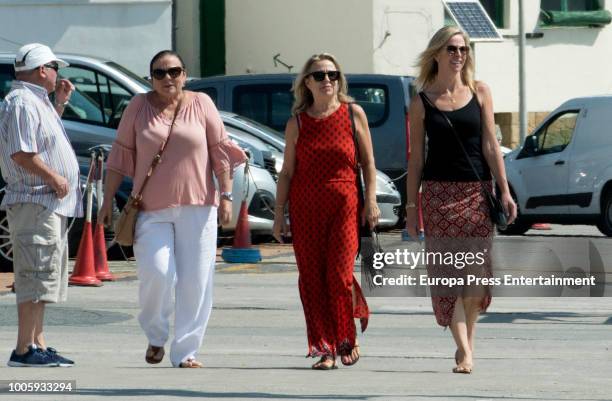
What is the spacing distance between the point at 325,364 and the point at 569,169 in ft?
43.9

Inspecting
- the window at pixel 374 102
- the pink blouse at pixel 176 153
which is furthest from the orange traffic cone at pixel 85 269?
the window at pixel 374 102

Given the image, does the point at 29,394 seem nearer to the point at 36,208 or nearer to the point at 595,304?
the point at 36,208

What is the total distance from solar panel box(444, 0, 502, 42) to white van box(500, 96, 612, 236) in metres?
7.58

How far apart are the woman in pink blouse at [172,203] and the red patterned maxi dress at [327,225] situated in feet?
1.46

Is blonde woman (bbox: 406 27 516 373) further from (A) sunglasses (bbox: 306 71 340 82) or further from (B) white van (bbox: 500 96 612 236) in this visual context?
(B) white van (bbox: 500 96 612 236)

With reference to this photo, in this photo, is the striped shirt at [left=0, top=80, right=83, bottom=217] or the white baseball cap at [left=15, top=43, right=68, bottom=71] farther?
the white baseball cap at [left=15, top=43, right=68, bottom=71]

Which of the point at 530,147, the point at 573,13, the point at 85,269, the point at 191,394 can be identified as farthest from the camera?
the point at 573,13

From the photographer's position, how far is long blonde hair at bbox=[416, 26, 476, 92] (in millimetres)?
9648

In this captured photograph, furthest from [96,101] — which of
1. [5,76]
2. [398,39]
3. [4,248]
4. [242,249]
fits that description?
[398,39]

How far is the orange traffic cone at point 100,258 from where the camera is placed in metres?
15.6

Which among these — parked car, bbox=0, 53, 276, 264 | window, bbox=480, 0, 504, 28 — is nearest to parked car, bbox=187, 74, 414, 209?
parked car, bbox=0, 53, 276, 264

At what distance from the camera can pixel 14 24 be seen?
93.2ft

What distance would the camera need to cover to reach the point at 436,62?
9719 millimetres

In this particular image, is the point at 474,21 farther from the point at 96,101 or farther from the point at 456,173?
the point at 456,173
